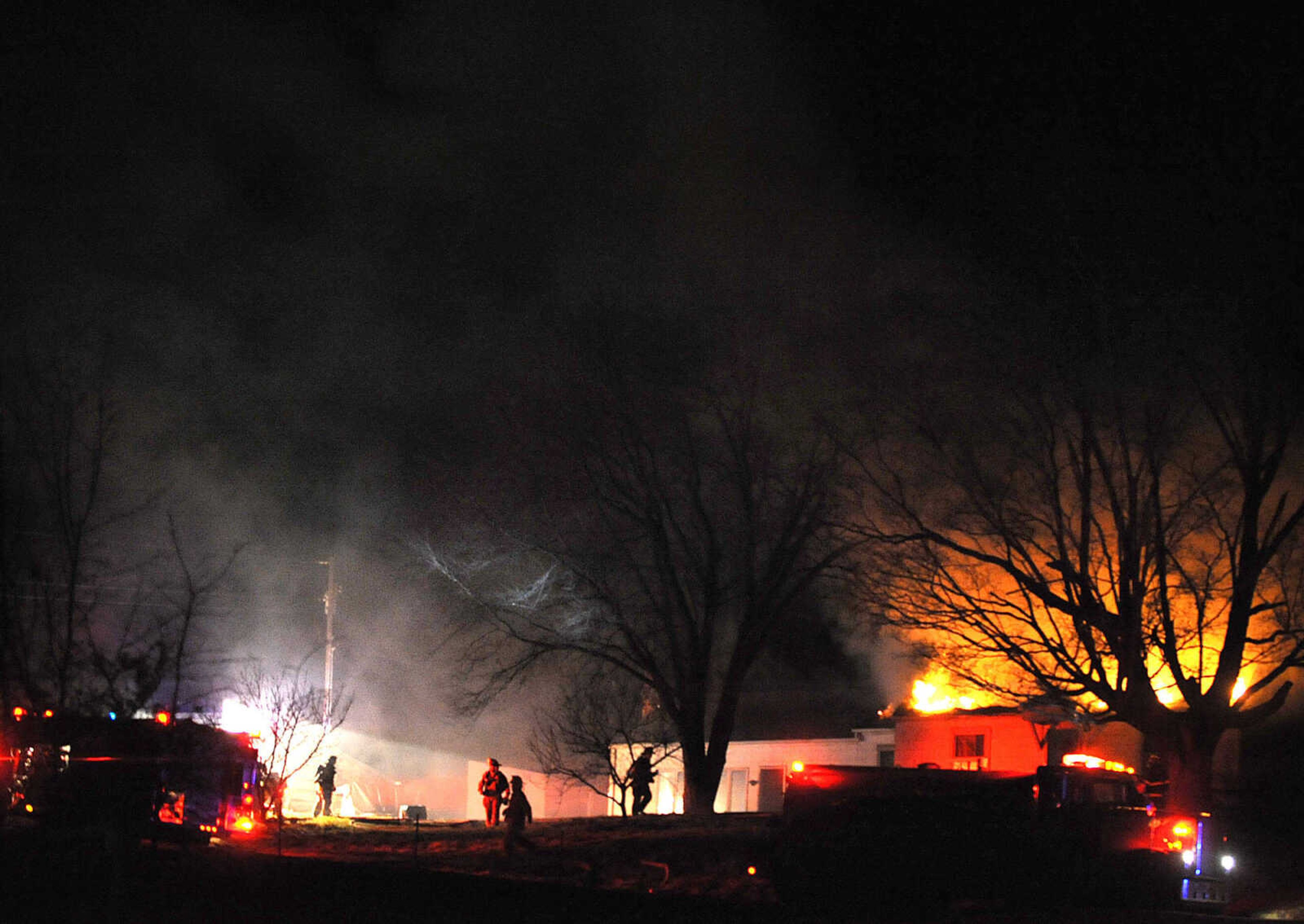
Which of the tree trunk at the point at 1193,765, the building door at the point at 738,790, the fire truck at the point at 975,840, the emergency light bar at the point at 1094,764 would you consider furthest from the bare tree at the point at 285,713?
the tree trunk at the point at 1193,765

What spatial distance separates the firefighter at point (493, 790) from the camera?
66.3ft

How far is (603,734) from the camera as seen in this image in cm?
3228

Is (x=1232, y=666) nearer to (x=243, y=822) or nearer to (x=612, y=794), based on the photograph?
(x=243, y=822)

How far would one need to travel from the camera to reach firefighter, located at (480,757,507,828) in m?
20.2

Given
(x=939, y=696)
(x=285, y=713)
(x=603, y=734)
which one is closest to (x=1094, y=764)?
(x=939, y=696)

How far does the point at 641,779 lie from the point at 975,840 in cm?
1342

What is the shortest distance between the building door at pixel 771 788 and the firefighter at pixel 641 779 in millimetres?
8733

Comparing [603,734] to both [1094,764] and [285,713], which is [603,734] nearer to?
[285,713]

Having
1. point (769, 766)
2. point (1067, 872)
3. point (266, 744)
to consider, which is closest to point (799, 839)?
point (1067, 872)

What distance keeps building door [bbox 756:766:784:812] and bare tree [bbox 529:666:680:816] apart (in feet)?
7.83

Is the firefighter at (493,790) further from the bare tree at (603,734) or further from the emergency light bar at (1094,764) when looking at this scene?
the emergency light bar at (1094,764)

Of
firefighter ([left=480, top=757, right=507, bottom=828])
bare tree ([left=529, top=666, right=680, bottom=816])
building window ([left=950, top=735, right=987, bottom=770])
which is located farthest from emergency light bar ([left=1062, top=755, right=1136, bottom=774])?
bare tree ([left=529, top=666, right=680, bottom=816])

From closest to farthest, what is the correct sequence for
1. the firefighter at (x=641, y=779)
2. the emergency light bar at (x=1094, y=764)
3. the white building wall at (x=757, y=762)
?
the emergency light bar at (x=1094, y=764) → the firefighter at (x=641, y=779) → the white building wall at (x=757, y=762)

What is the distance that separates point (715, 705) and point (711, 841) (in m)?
20.8
